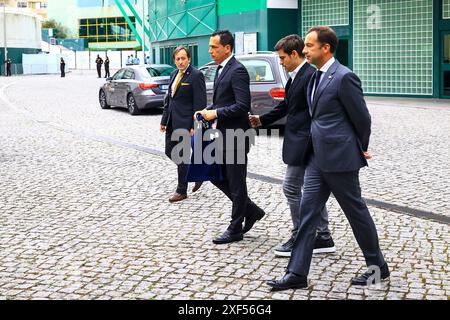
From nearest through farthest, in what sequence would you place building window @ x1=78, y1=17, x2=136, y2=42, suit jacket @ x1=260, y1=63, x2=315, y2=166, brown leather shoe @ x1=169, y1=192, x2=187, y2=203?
suit jacket @ x1=260, y1=63, x2=315, y2=166, brown leather shoe @ x1=169, y1=192, x2=187, y2=203, building window @ x1=78, y1=17, x2=136, y2=42

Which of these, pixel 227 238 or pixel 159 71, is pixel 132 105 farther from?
pixel 227 238

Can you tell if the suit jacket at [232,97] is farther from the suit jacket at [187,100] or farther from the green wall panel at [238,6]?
the green wall panel at [238,6]

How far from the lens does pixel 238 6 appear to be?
3181cm

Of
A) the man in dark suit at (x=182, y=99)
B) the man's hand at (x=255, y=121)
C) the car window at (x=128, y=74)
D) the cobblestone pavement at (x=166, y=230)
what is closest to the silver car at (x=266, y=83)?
the cobblestone pavement at (x=166, y=230)

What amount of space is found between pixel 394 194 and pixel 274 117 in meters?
2.96

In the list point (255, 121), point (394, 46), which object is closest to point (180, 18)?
point (394, 46)

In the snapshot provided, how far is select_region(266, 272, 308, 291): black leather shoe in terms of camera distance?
4.88 meters

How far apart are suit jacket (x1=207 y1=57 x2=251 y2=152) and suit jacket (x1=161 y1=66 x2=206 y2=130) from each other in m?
1.73

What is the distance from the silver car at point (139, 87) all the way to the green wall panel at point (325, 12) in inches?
343

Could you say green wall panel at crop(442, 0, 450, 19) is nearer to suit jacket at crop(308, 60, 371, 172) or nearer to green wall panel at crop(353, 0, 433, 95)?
green wall panel at crop(353, 0, 433, 95)

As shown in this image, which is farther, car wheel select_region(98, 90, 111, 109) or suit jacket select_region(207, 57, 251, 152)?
car wheel select_region(98, 90, 111, 109)

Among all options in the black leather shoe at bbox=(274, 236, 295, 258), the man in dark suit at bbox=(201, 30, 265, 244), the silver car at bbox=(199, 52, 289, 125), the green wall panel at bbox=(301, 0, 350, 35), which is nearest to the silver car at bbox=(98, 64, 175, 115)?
the silver car at bbox=(199, 52, 289, 125)
